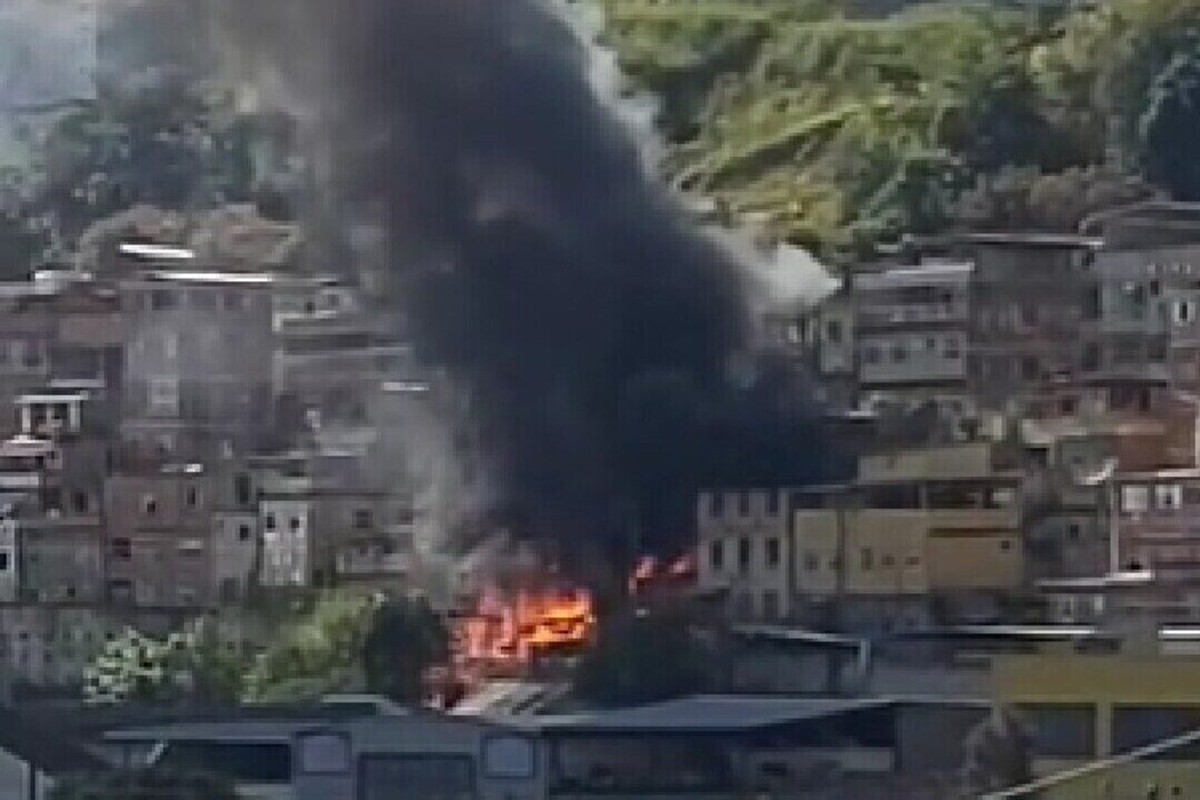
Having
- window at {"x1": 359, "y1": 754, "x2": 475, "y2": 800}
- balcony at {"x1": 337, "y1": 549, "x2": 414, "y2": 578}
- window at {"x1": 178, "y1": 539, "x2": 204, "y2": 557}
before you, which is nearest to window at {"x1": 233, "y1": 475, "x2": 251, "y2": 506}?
window at {"x1": 178, "y1": 539, "x2": 204, "y2": 557}

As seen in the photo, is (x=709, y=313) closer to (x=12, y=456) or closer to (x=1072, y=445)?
(x=1072, y=445)

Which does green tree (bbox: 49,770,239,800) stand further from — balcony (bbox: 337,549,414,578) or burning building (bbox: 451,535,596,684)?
balcony (bbox: 337,549,414,578)

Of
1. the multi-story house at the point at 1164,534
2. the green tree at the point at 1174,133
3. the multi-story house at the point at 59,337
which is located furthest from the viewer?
the green tree at the point at 1174,133

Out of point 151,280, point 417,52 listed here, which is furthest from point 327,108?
point 151,280

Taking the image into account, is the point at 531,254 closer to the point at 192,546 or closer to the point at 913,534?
the point at 192,546

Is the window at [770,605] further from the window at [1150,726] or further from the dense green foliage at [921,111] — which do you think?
the dense green foliage at [921,111]

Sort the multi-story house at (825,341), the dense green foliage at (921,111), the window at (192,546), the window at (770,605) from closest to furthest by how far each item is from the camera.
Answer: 1. the window at (770,605)
2. the window at (192,546)
3. the multi-story house at (825,341)
4. the dense green foliage at (921,111)

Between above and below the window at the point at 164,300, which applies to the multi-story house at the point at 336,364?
below

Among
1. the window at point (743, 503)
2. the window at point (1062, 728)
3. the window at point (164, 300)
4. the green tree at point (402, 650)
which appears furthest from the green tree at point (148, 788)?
the window at point (164, 300)

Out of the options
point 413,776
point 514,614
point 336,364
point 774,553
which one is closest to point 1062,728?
point 413,776
